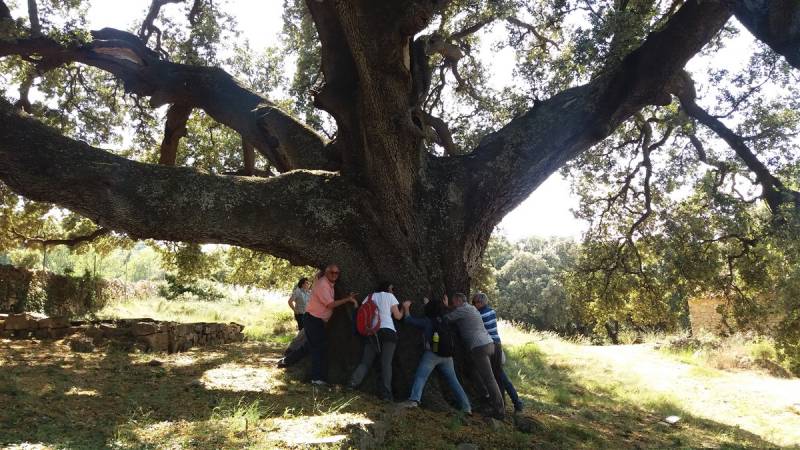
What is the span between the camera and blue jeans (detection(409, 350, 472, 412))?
6.41 metres

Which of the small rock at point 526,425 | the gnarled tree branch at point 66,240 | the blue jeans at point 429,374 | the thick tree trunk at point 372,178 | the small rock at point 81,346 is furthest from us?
the gnarled tree branch at point 66,240

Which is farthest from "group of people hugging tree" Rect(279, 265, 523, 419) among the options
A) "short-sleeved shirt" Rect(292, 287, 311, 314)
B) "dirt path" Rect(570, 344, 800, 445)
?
"dirt path" Rect(570, 344, 800, 445)

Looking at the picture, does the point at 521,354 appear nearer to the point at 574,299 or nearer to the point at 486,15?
the point at 574,299

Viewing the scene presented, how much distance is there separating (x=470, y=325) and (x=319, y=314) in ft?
6.50

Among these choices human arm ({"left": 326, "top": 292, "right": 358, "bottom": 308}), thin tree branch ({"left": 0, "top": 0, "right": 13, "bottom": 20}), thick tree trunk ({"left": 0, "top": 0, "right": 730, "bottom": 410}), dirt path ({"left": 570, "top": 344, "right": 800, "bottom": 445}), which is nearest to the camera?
thick tree trunk ({"left": 0, "top": 0, "right": 730, "bottom": 410})

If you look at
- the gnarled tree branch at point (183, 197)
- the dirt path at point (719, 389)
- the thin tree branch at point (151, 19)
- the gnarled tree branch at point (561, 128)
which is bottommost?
the dirt path at point (719, 389)

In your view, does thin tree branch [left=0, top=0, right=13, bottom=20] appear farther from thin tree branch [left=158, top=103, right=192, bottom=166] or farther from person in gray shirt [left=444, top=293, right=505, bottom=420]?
person in gray shirt [left=444, top=293, right=505, bottom=420]

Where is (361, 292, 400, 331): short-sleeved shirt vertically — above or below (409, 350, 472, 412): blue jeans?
above

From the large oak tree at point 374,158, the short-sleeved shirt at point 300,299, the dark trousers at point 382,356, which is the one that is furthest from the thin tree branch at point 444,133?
the dark trousers at point 382,356

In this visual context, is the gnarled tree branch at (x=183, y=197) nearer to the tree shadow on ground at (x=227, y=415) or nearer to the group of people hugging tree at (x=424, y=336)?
the group of people hugging tree at (x=424, y=336)

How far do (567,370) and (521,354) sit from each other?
140cm

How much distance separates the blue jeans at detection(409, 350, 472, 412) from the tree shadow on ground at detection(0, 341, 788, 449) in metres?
0.24

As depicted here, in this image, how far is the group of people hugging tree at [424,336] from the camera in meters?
6.50

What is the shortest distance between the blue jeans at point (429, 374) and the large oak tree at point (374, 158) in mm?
348
